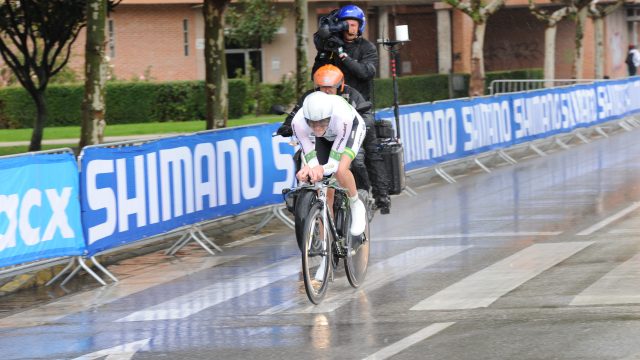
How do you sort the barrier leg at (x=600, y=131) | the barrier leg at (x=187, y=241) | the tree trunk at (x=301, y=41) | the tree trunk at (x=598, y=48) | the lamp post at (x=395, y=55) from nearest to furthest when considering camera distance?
the barrier leg at (x=187, y=241)
the lamp post at (x=395, y=55)
the tree trunk at (x=301, y=41)
the barrier leg at (x=600, y=131)
the tree trunk at (x=598, y=48)

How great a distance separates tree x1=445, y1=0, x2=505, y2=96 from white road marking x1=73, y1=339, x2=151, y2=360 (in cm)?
2796

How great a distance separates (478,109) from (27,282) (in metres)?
12.0

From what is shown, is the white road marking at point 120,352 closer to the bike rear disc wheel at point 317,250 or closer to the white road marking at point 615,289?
the bike rear disc wheel at point 317,250

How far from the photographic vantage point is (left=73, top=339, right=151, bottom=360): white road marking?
8109 millimetres

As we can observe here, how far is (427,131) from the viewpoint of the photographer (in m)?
19.9

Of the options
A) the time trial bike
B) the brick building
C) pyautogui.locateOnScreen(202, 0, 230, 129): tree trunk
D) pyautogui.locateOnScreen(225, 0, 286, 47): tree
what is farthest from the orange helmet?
pyautogui.locateOnScreen(225, 0, 286, 47): tree

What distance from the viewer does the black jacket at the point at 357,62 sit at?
11.9 meters

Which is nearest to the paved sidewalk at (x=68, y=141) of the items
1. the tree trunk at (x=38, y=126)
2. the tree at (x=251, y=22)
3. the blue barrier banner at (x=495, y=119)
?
the tree trunk at (x=38, y=126)

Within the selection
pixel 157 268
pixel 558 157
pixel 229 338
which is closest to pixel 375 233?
pixel 157 268

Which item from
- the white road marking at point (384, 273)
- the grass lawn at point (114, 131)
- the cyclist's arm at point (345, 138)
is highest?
the cyclist's arm at point (345, 138)

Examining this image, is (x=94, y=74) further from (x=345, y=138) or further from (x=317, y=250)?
(x=317, y=250)

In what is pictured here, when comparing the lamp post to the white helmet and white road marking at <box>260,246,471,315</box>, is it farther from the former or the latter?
the white helmet

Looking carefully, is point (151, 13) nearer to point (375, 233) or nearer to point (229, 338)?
point (375, 233)

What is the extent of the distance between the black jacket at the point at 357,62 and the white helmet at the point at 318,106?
6.36 ft
